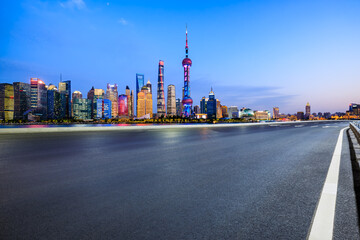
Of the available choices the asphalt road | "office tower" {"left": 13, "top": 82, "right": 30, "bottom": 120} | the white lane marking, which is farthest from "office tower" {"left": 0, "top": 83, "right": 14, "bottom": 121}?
the white lane marking

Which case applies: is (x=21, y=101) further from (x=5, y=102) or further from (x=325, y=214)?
(x=325, y=214)

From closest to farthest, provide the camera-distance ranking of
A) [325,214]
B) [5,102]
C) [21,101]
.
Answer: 1. [325,214]
2. [5,102]
3. [21,101]

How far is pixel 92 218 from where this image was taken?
3.02 metres

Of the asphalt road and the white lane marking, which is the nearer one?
the white lane marking

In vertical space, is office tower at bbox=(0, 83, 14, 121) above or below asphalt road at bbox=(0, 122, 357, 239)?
above

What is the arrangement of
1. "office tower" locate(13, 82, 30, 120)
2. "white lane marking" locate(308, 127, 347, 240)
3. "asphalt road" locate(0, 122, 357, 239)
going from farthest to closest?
"office tower" locate(13, 82, 30, 120), "asphalt road" locate(0, 122, 357, 239), "white lane marking" locate(308, 127, 347, 240)

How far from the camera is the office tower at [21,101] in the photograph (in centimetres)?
18138

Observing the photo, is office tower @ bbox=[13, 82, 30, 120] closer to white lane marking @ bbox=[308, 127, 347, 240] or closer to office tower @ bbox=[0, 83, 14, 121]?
office tower @ bbox=[0, 83, 14, 121]

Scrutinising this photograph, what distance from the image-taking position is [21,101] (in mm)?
188000

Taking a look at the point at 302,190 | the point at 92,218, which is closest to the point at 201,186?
the point at 302,190

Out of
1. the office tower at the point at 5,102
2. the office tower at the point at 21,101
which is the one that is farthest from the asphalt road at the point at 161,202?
the office tower at the point at 21,101

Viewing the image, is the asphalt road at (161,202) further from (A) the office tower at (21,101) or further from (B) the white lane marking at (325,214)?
(A) the office tower at (21,101)

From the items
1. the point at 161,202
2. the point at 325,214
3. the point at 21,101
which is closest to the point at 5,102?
the point at 21,101

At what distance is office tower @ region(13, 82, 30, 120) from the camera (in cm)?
18138
